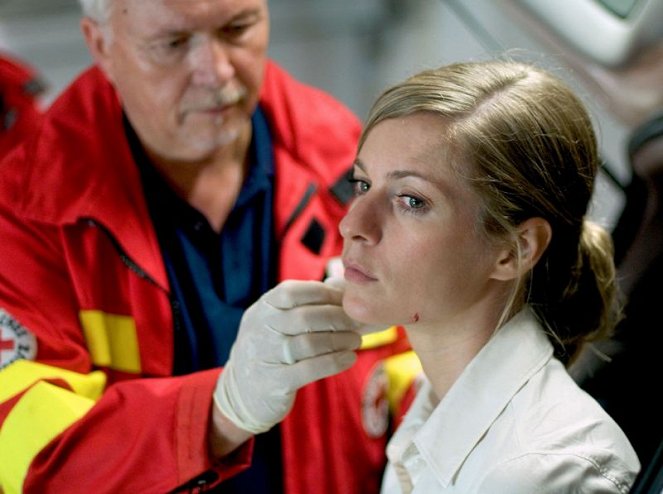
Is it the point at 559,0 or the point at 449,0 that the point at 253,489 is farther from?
the point at 449,0

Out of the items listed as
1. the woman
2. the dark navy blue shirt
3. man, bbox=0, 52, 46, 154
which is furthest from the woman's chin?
man, bbox=0, 52, 46, 154

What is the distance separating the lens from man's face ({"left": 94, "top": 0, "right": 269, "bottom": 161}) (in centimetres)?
123

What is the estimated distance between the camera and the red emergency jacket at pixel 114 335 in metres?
1.12

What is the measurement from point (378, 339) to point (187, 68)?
0.49 m

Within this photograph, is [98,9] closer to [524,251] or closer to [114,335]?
[114,335]

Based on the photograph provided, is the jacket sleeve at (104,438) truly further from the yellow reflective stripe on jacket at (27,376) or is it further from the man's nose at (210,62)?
the man's nose at (210,62)

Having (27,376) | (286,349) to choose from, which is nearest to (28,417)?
(27,376)

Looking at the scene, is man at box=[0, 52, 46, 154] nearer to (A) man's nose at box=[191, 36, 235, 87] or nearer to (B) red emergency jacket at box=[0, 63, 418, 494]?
(B) red emergency jacket at box=[0, 63, 418, 494]

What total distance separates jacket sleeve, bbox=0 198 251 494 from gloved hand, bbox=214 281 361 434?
69 mm

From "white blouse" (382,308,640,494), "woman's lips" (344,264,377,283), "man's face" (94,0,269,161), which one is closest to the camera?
"white blouse" (382,308,640,494)

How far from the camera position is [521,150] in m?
0.91

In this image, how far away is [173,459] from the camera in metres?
1.10

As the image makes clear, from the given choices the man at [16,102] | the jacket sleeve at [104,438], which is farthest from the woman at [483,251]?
the man at [16,102]

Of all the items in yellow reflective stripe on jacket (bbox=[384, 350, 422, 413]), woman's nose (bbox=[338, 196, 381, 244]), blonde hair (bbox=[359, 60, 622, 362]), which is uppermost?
blonde hair (bbox=[359, 60, 622, 362])
